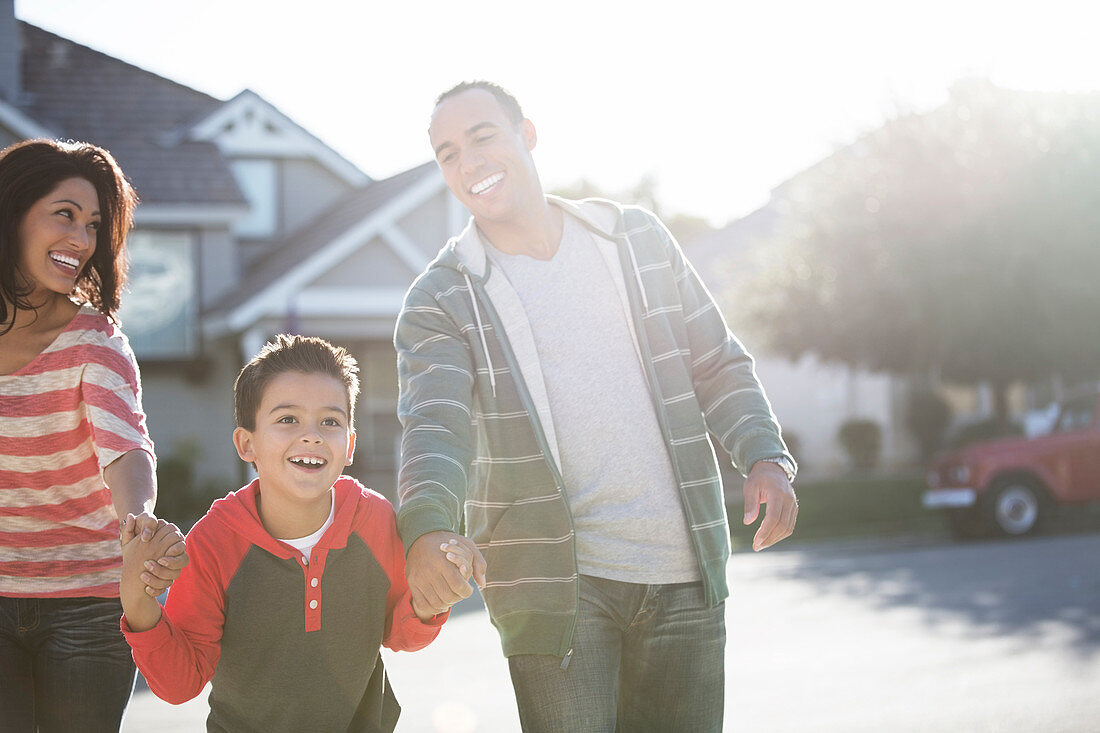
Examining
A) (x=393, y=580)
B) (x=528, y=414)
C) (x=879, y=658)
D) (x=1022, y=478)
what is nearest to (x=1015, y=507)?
(x=1022, y=478)

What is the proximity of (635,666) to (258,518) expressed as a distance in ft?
3.22

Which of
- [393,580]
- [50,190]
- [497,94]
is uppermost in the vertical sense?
[497,94]

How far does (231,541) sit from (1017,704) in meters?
5.48

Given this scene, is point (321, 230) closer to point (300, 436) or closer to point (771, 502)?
point (300, 436)

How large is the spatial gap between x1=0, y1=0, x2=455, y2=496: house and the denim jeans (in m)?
15.7

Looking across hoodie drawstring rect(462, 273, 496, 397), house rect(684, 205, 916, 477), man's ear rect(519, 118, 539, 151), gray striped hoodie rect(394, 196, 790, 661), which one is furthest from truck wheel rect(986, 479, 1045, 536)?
house rect(684, 205, 916, 477)

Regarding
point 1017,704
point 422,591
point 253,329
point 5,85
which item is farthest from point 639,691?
point 5,85

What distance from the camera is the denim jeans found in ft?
9.50

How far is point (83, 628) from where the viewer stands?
2.96 m

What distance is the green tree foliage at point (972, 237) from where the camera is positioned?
63.1 ft

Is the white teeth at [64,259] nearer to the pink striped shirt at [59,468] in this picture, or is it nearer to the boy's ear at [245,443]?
the pink striped shirt at [59,468]

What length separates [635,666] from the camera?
3.14 m

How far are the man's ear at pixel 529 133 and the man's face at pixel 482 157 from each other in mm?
95

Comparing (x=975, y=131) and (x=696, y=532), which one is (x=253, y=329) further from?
(x=696, y=532)
